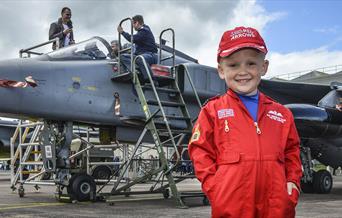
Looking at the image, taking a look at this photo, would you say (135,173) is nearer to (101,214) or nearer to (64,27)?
(64,27)

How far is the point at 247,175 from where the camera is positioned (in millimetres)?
2119

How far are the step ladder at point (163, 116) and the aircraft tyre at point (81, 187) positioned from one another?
1.48ft

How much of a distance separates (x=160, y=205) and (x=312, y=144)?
5.52 meters

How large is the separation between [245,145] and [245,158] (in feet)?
0.22

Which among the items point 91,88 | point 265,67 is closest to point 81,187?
point 91,88

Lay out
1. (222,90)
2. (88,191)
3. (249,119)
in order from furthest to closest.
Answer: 1. (222,90)
2. (88,191)
3. (249,119)

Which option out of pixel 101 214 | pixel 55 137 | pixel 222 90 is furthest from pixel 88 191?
pixel 222 90

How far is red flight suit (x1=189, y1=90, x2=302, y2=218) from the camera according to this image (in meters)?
2.10

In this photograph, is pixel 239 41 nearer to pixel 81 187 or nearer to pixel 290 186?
pixel 290 186

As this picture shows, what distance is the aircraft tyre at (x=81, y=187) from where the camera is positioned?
24.6 feet

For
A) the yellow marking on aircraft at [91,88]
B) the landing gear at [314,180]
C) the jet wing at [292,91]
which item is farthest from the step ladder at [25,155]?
the landing gear at [314,180]

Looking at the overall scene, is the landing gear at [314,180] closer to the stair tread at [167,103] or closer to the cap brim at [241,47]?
the stair tread at [167,103]

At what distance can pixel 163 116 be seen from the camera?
723 centimetres

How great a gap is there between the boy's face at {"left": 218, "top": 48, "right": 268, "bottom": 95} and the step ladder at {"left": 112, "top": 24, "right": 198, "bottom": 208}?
4.73m
